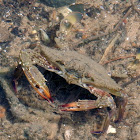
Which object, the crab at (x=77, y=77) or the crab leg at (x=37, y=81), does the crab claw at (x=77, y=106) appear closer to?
the crab at (x=77, y=77)

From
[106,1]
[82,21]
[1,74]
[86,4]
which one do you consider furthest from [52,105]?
[106,1]

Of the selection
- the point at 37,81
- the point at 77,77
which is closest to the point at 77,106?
the point at 77,77

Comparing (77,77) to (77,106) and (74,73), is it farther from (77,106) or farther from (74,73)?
(77,106)

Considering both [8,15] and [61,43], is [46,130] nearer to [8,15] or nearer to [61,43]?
[61,43]

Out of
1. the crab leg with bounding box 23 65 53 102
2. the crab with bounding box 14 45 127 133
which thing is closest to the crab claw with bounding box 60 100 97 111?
the crab with bounding box 14 45 127 133

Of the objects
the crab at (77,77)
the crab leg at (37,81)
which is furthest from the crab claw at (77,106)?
the crab leg at (37,81)

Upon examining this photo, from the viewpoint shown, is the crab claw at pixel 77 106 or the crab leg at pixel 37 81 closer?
the crab claw at pixel 77 106

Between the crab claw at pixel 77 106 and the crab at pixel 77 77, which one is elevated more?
the crab at pixel 77 77
